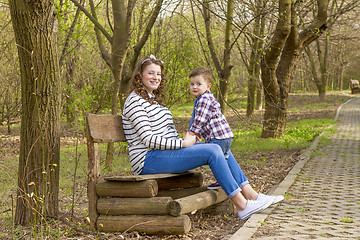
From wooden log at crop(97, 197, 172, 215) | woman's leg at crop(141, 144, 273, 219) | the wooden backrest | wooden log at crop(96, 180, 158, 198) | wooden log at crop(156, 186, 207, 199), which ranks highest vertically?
the wooden backrest

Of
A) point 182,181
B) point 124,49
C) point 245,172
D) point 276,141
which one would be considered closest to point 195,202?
point 182,181

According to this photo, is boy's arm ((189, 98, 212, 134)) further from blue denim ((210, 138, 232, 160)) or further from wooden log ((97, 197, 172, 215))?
wooden log ((97, 197, 172, 215))

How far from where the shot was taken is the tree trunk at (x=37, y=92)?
4750 millimetres

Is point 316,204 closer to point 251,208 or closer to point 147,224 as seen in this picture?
point 251,208

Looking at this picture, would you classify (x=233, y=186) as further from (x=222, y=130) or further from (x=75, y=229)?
(x=75, y=229)

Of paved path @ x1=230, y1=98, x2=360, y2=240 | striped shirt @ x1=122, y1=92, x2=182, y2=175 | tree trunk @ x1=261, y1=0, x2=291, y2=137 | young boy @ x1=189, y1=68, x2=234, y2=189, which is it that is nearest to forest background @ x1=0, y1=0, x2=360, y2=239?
tree trunk @ x1=261, y1=0, x2=291, y2=137

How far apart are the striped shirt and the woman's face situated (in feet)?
0.71

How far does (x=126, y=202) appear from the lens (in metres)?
4.63

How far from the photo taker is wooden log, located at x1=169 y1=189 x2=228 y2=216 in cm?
442

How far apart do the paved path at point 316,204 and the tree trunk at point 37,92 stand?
7.11ft

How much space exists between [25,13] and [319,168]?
6.53 meters

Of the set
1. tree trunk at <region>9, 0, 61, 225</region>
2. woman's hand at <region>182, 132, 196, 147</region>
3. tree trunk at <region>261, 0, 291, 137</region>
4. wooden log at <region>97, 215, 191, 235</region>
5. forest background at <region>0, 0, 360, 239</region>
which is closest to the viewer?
wooden log at <region>97, 215, 191, 235</region>

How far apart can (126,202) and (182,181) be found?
1049 mm

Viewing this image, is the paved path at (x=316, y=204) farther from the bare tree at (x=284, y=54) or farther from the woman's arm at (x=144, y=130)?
the bare tree at (x=284, y=54)
